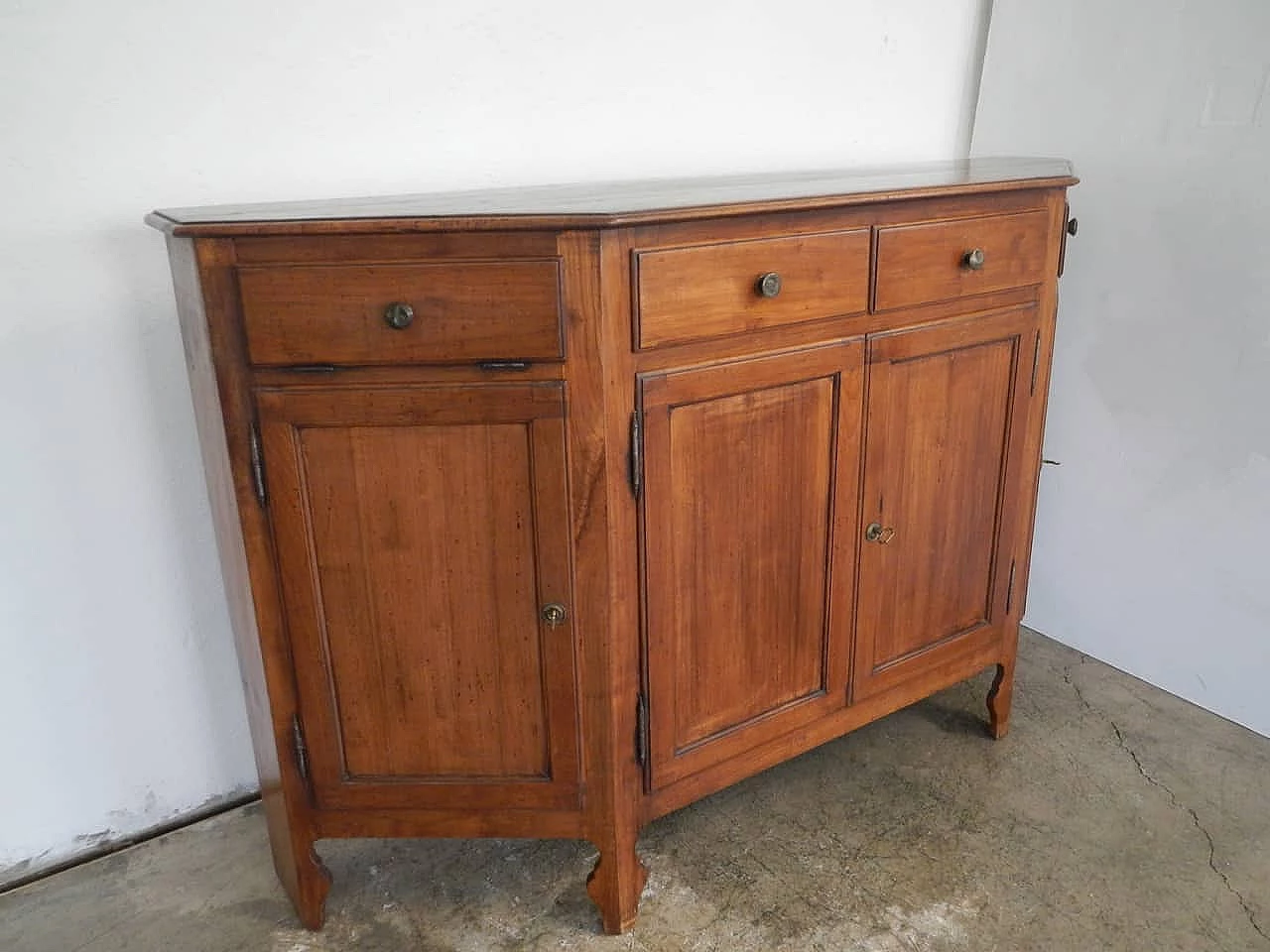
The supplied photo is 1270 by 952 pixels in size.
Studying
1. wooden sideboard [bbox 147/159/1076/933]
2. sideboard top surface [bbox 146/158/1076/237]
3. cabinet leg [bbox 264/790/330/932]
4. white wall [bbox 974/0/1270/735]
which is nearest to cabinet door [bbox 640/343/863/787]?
wooden sideboard [bbox 147/159/1076/933]

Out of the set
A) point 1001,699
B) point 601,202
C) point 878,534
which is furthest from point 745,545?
point 1001,699

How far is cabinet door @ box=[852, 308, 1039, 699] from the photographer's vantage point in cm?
169

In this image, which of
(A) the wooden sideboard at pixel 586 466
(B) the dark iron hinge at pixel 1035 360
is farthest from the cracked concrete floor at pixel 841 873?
(B) the dark iron hinge at pixel 1035 360

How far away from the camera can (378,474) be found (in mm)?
1375

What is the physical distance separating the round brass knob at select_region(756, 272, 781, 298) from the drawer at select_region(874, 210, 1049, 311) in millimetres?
216

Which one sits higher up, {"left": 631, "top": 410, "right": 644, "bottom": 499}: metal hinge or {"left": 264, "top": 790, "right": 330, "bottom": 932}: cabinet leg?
{"left": 631, "top": 410, "right": 644, "bottom": 499}: metal hinge

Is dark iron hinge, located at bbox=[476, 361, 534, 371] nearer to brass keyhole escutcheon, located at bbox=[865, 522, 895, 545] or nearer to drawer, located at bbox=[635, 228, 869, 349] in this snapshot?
drawer, located at bbox=[635, 228, 869, 349]

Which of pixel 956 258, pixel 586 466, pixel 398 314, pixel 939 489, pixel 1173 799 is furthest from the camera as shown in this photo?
pixel 1173 799

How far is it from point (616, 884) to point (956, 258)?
118 cm

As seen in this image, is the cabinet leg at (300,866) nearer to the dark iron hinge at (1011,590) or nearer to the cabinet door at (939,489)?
the cabinet door at (939,489)

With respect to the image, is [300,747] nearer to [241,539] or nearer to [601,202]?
[241,539]

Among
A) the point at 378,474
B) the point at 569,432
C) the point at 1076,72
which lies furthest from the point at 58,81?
the point at 1076,72

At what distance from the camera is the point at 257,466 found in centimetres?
136

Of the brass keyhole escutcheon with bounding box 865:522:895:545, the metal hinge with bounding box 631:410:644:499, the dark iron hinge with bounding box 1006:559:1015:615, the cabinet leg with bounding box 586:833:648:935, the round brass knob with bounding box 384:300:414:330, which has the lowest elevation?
the cabinet leg with bounding box 586:833:648:935
